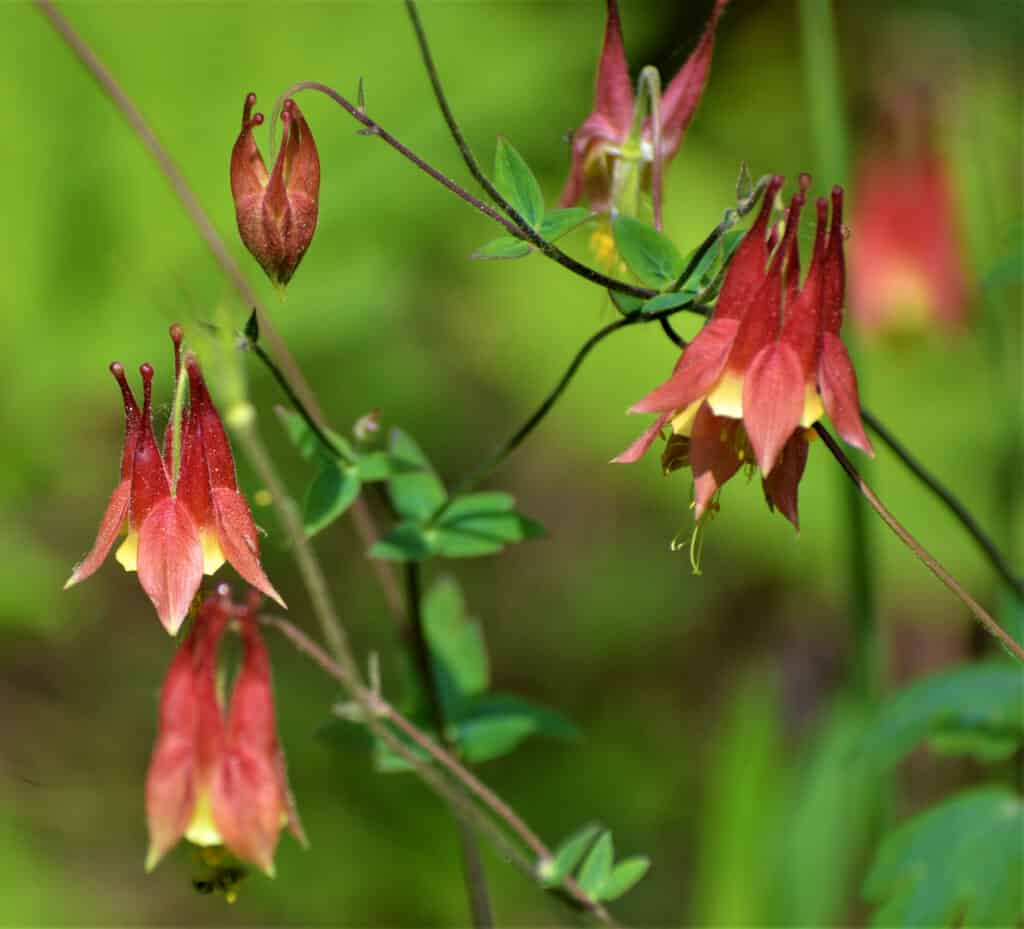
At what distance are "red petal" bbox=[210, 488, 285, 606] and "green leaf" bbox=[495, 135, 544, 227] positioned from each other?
0.87ft

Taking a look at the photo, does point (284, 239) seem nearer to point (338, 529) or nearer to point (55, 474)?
point (55, 474)

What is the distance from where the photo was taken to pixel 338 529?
2.63 metres

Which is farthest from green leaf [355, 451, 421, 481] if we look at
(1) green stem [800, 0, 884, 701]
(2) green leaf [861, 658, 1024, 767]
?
(1) green stem [800, 0, 884, 701]

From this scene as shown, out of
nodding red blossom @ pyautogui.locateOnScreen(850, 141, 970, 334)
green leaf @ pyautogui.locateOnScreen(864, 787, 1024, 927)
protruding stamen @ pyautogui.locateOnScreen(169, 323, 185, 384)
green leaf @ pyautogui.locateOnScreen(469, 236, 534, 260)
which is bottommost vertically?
green leaf @ pyautogui.locateOnScreen(864, 787, 1024, 927)

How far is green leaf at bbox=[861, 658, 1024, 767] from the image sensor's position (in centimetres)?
124

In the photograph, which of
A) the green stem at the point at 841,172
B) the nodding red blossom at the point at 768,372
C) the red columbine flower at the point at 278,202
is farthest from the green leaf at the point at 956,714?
the red columbine flower at the point at 278,202

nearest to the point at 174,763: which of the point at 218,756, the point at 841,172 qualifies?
the point at 218,756

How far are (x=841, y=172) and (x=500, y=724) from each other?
904 mm

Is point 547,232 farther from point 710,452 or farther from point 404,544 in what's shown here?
point 404,544

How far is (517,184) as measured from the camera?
0.90 m

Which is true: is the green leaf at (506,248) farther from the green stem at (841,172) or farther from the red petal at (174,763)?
the green stem at (841,172)

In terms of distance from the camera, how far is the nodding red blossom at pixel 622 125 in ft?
3.39

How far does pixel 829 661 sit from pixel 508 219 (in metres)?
2.22

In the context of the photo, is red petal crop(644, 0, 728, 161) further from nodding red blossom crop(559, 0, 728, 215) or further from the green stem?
the green stem
